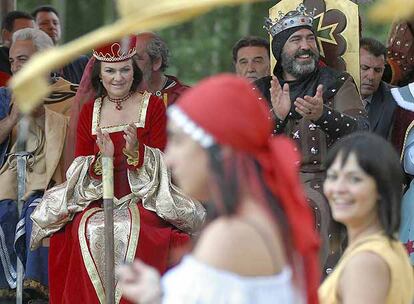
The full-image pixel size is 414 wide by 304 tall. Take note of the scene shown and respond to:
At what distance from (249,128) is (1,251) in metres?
4.82

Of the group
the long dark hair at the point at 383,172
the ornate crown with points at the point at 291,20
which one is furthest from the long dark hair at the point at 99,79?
the long dark hair at the point at 383,172

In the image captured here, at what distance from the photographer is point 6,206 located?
763cm

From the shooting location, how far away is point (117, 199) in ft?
23.1

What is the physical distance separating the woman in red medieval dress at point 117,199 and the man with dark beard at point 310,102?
746 millimetres

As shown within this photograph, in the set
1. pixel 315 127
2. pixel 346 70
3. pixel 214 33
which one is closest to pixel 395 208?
pixel 315 127

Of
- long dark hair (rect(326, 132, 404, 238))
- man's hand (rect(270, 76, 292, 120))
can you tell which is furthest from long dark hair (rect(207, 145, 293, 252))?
man's hand (rect(270, 76, 292, 120))

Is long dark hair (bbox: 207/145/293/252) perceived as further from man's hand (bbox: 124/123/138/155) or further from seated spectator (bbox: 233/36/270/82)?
seated spectator (bbox: 233/36/270/82)

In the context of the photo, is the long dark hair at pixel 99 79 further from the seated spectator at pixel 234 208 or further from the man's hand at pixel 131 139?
the seated spectator at pixel 234 208

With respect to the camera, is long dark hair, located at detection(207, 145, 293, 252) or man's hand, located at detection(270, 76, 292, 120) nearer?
long dark hair, located at detection(207, 145, 293, 252)

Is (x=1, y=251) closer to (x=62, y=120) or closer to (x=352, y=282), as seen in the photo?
(x=62, y=120)

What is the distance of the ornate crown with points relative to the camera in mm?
7125

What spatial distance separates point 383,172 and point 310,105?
2712 millimetres

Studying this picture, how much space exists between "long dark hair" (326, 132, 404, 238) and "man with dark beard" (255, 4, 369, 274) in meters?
2.59

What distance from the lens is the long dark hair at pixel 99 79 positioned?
7230 millimetres
